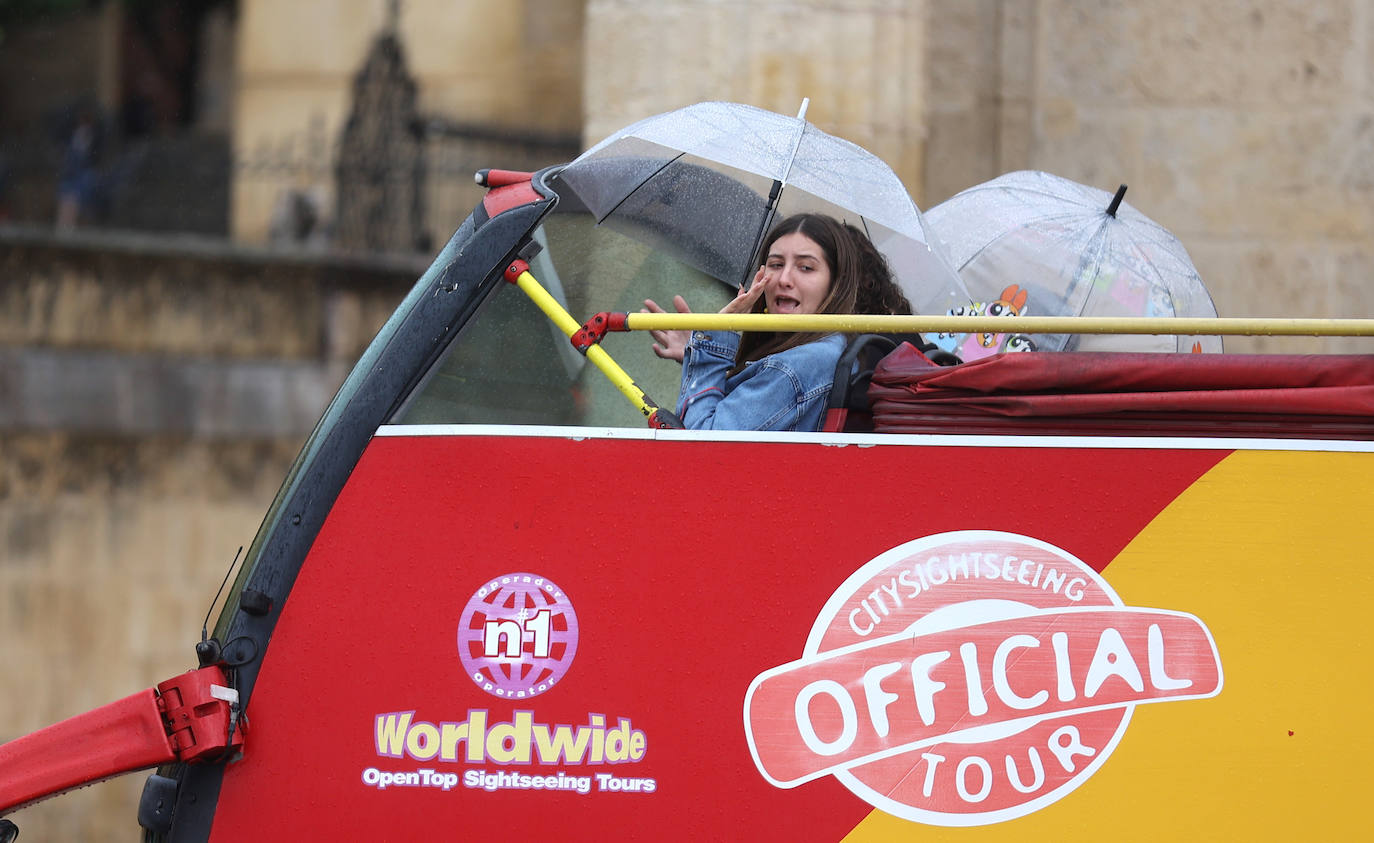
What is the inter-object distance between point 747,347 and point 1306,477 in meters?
1.28

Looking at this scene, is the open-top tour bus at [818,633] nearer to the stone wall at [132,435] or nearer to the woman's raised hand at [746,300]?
the woman's raised hand at [746,300]

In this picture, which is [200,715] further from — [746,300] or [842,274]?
[842,274]

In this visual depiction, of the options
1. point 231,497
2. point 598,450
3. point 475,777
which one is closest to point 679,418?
point 598,450

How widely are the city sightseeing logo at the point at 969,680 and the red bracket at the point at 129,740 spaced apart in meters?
1.03

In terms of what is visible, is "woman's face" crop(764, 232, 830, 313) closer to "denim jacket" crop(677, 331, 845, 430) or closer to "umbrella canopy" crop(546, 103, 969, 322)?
"umbrella canopy" crop(546, 103, 969, 322)

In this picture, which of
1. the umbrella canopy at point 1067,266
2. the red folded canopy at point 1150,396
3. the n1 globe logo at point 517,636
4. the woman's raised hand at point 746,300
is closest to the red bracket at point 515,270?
the woman's raised hand at point 746,300

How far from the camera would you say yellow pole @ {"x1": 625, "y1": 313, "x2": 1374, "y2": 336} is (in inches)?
99.7

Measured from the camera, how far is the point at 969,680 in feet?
8.37

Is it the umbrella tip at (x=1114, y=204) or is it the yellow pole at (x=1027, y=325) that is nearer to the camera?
the yellow pole at (x=1027, y=325)

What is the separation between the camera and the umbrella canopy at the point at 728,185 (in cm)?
319

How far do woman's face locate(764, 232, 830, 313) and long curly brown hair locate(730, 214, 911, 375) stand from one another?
0.02 meters

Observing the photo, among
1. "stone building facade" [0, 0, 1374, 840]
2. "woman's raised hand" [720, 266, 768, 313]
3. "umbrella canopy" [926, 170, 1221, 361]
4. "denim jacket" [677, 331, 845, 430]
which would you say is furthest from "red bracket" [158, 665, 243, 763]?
"stone building facade" [0, 0, 1374, 840]

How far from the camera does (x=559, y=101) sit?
41.7 feet

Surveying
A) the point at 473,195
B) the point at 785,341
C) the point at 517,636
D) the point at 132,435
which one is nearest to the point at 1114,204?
the point at 785,341
